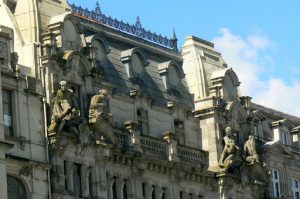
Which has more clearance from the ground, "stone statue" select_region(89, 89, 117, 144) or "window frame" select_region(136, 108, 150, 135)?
"window frame" select_region(136, 108, 150, 135)

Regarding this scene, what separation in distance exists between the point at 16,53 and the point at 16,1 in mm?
5583

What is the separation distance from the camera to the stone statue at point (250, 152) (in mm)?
87500

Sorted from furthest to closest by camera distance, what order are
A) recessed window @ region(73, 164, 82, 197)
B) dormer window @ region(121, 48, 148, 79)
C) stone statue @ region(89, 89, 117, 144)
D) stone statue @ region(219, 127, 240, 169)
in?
stone statue @ region(219, 127, 240, 169)
dormer window @ region(121, 48, 148, 79)
stone statue @ region(89, 89, 117, 144)
recessed window @ region(73, 164, 82, 197)

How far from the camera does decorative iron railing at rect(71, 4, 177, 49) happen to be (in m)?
83.7

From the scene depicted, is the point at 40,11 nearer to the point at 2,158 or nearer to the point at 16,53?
the point at 16,53

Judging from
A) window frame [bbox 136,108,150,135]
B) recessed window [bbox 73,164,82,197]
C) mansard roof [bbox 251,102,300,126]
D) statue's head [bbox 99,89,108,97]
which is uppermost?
mansard roof [bbox 251,102,300,126]

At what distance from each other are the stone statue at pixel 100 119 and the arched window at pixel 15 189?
6.34m

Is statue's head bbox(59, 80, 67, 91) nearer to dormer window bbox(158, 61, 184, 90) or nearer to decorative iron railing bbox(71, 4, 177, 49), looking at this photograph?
decorative iron railing bbox(71, 4, 177, 49)

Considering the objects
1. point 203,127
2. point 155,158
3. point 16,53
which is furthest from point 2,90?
point 203,127

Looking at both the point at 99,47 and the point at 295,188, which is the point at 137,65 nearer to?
the point at 99,47

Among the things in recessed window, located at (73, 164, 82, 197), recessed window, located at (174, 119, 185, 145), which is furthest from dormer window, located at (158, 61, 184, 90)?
recessed window, located at (73, 164, 82, 197)

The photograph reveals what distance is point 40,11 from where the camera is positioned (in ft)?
251

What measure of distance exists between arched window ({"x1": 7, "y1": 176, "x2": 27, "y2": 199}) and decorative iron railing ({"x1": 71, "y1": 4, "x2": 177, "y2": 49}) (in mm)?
14911

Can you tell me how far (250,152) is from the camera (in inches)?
3467
